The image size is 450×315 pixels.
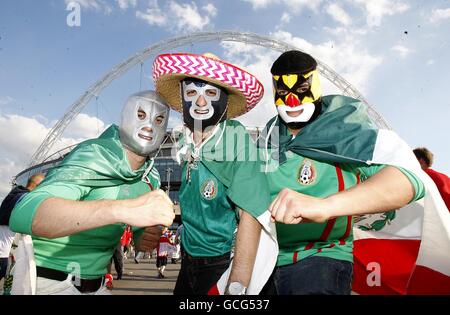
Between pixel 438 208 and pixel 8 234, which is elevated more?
pixel 438 208

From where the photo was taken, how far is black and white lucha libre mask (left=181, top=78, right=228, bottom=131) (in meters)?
3.10

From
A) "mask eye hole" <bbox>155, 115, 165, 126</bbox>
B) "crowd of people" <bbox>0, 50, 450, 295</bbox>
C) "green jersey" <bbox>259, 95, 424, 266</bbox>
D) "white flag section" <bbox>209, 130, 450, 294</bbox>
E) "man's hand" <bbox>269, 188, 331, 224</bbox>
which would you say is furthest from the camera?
"mask eye hole" <bbox>155, 115, 165, 126</bbox>

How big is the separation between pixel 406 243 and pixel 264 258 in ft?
4.61

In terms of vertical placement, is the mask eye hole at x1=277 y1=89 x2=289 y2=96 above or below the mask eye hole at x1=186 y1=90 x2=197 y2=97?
below

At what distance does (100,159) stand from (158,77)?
977mm

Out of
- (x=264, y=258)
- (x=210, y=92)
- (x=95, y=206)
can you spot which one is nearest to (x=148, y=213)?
(x=95, y=206)

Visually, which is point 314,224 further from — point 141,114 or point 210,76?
point 141,114

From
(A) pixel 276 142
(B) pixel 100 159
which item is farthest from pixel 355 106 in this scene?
(B) pixel 100 159

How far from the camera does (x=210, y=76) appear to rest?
295 cm

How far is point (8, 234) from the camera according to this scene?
6453 mm

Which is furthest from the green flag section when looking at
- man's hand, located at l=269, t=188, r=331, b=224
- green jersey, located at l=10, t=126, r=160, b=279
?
green jersey, located at l=10, t=126, r=160, b=279

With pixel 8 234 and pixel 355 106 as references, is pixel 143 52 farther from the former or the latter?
pixel 355 106

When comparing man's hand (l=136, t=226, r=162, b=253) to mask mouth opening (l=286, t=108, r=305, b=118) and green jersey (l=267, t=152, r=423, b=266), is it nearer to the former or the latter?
green jersey (l=267, t=152, r=423, b=266)

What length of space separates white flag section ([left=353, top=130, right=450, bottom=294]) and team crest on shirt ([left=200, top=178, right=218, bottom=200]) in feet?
3.78
